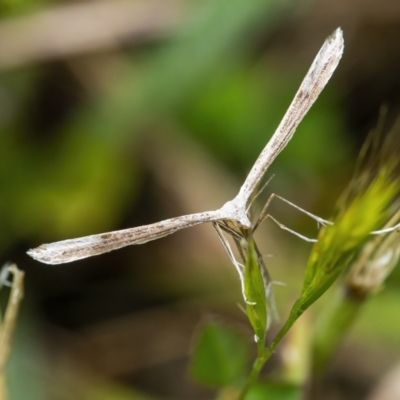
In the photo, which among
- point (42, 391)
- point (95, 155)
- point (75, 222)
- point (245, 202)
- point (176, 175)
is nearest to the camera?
point (245, 202)

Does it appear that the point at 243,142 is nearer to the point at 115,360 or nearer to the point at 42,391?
the point at 115,360

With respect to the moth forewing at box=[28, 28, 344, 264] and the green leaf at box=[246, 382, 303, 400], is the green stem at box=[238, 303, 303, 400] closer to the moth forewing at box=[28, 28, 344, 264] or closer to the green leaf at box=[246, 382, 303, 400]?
the moth forewing at box=[28, 28, 344, 264]

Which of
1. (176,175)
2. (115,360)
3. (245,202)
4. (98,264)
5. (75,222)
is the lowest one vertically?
(115,360)

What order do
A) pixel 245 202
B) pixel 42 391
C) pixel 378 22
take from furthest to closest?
pixel 378 22 < pixel 42 391 < pixel 245 202

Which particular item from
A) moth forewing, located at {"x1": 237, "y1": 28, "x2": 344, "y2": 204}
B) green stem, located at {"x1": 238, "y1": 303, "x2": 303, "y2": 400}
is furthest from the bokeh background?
green stem, located at {"x1": 238, "y1": 303, "x2": 303, "y2": 400}

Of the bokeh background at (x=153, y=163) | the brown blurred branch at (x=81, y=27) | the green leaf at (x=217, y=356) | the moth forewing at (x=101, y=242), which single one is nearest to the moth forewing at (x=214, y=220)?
the moth forewing at (x=101, y=242)

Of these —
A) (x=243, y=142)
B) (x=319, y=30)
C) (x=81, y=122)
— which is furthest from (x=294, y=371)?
(x=319, y=30)

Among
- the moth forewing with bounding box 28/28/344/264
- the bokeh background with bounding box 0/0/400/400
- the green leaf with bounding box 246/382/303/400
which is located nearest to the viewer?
the moth forewing with bounding box 28/28/344/264
